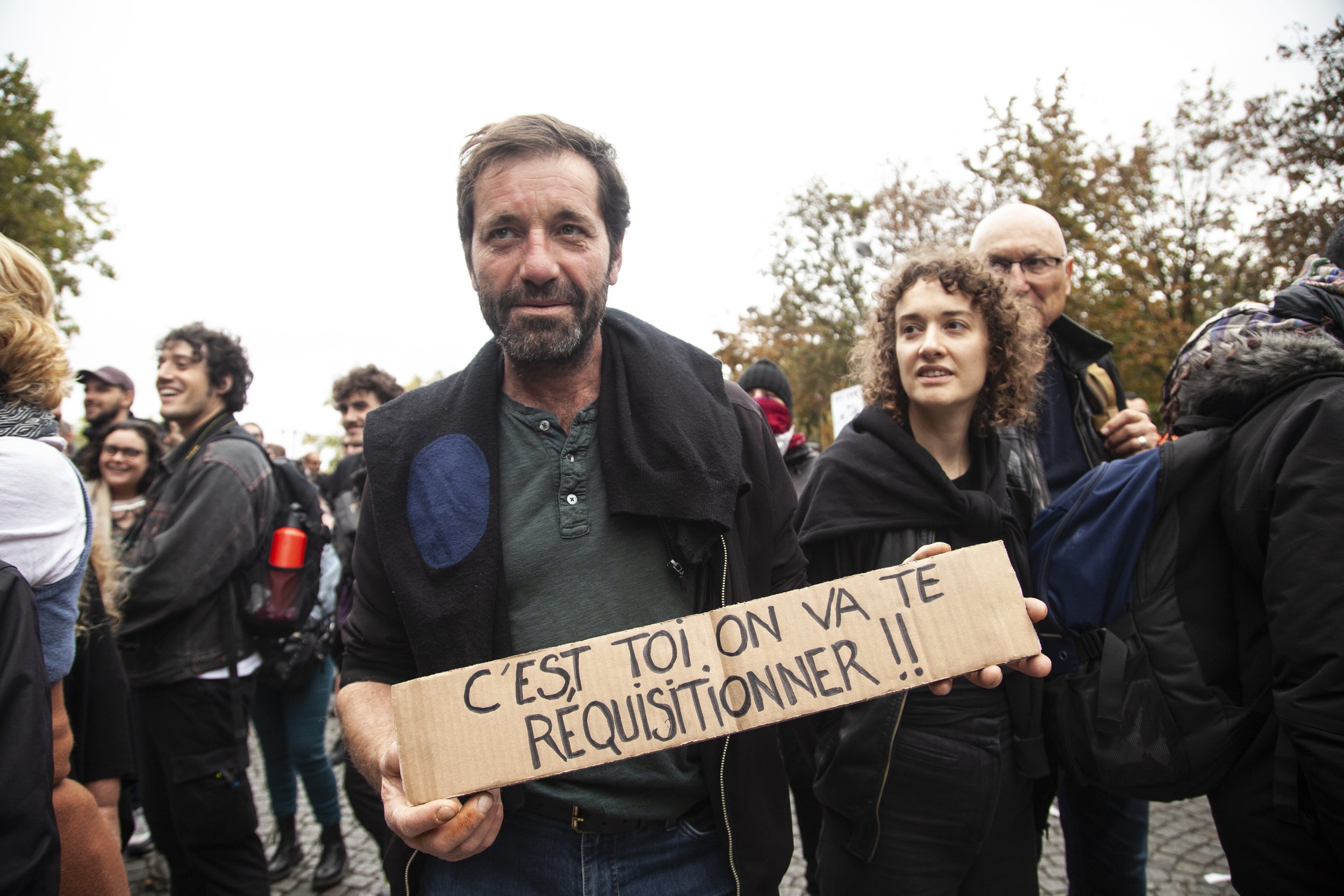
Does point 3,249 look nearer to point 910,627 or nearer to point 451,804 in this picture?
point 451,804

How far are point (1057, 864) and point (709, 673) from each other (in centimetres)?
366

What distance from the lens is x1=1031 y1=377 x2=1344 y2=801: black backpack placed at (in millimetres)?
1802

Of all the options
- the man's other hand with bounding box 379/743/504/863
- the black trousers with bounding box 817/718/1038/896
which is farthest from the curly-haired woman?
the man's other hand with bounding box 379/743/504/863

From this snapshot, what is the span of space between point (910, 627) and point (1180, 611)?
102cm

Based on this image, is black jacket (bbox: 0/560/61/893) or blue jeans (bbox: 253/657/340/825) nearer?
black jacket (bbox: 0/560/61/893)

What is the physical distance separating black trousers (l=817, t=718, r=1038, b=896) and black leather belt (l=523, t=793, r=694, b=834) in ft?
2.50

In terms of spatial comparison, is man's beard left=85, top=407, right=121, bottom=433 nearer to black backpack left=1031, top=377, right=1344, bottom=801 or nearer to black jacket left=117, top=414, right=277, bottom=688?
black jacket left=117, top=414, right=277, bottom=688

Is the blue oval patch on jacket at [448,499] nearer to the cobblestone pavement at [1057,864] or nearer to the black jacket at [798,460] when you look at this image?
the cobblestone pavement at [1057,864]

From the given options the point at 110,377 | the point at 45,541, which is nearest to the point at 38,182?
the point at 110,377

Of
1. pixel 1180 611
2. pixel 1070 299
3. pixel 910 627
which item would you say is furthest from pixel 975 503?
pixel 1070 299

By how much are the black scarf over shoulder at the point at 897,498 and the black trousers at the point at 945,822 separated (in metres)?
0.49

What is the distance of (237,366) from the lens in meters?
3.60

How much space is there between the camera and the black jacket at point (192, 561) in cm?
288

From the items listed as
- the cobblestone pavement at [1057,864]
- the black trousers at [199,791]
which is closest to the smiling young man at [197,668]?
the black trousers at [199,791]
